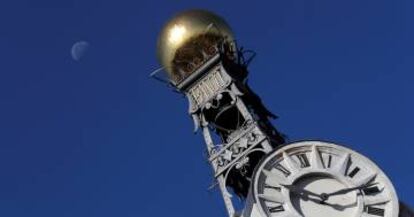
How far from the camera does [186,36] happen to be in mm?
40031

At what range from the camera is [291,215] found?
29312 mm

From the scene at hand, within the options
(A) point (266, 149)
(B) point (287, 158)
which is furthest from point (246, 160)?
(B) point (287, 158)

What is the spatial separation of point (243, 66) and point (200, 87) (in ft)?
8.69

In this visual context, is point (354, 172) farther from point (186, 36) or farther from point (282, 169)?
point (186, 36)

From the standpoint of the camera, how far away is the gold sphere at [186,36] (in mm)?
40000

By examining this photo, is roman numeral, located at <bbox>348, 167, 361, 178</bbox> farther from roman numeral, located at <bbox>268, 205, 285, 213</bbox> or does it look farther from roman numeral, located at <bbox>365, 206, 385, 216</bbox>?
roman numeral, located at <bbox>268, 205, 285, 213</bbox>

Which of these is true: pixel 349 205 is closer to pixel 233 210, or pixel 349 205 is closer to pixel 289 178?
pixel 289 178

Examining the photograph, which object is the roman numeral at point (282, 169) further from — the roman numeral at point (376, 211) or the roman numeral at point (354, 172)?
the roman numeral at point (376, 211)

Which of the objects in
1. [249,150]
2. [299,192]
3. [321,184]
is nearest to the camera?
[299,192]

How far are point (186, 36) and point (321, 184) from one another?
471 inches

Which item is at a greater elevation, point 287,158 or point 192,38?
point 192,38

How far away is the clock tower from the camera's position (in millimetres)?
29844

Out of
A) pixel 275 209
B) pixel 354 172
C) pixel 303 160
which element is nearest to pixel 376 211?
pixel 354 172

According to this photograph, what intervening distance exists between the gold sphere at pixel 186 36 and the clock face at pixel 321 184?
10080mm
